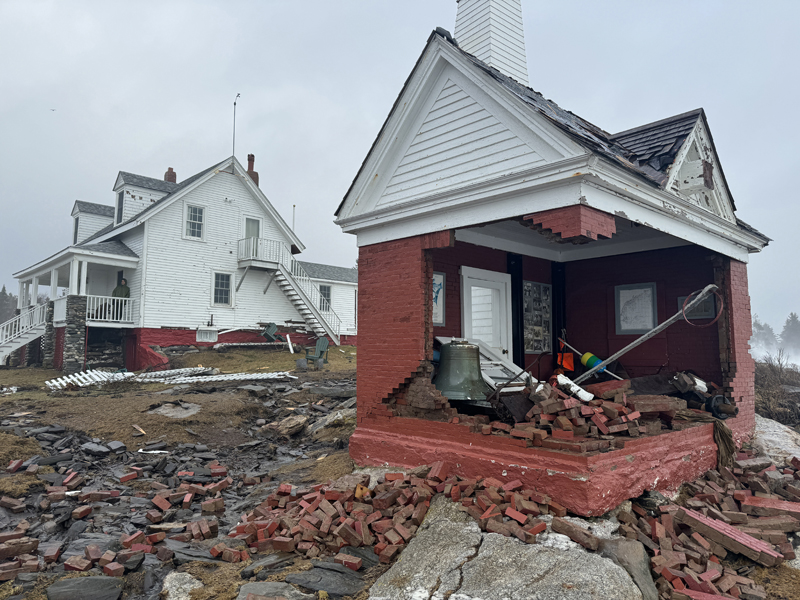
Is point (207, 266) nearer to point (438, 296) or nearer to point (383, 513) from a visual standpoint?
point (438, 296)

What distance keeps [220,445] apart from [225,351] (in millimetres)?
12005

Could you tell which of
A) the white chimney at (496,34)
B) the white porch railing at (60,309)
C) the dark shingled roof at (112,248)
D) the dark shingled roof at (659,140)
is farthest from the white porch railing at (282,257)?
the dark shingled roof at (659,140)

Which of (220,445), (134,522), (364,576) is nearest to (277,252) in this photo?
(220,445)

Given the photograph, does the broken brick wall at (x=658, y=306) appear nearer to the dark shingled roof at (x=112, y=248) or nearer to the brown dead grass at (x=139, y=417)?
the brown dead grass at (x=139, y=417)

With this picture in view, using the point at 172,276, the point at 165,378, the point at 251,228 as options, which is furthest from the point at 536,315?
the point at 251,228

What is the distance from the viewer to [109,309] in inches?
795

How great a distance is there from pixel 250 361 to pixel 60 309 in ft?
25.1

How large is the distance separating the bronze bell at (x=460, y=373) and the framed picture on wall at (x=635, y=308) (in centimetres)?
400

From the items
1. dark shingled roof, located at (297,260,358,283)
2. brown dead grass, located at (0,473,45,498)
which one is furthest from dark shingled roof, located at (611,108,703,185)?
dark shingled roof, located at (297,260,358,283)

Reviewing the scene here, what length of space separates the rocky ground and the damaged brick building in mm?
473

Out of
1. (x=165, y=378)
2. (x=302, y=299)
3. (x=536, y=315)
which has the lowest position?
(x=165, y=378)

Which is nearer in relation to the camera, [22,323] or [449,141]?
[449,141]

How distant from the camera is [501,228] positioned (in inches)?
336

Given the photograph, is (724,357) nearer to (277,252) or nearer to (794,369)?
(794,369)
